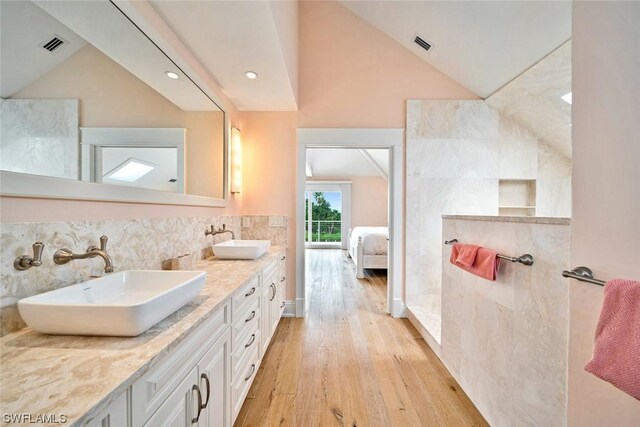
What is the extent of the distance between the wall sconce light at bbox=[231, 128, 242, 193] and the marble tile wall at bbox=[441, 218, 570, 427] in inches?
82.6

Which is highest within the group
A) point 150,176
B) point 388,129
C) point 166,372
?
point 388,129

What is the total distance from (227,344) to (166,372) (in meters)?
0.50

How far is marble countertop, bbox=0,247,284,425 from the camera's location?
500mm

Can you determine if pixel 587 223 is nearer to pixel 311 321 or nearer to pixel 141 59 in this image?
pixel 141 59

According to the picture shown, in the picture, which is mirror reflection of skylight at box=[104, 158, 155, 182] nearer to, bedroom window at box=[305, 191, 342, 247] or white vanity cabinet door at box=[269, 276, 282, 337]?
white vanity cabinet door at box=[269, 276, 282, 337]

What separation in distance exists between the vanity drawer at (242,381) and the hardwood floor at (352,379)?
19 cm

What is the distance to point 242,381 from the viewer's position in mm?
1469

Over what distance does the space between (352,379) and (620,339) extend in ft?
5.18

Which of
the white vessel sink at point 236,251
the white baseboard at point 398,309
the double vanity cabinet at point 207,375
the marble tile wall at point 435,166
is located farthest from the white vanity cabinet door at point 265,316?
the marble tile wall at point 435,166

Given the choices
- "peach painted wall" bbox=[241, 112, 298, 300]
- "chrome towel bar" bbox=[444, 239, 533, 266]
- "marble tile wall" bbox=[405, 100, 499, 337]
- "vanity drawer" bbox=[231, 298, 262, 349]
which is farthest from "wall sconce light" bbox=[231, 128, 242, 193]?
"chrome towel bar" bbox=[444, 239, 533, 266]

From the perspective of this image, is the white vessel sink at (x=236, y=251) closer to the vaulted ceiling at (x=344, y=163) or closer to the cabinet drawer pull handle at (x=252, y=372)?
the cabinet drawer pull handle at (x=252, y=372)

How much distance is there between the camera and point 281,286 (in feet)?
8.64

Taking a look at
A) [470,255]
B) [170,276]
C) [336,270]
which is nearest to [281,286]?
[170,276]

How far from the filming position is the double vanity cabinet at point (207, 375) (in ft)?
2.18
